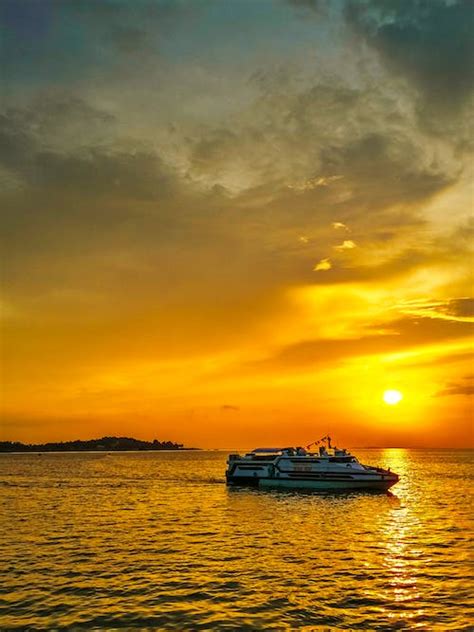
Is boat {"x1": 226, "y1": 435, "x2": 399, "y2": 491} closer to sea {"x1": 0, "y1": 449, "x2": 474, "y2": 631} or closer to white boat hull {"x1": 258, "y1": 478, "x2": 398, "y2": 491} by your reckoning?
white boat hull {"x1": 258, "y1": 478, "x2": 398, "y2": 491}

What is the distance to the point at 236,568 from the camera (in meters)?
35.6

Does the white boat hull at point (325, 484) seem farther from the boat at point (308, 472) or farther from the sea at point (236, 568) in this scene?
the sea at point (236, 568)

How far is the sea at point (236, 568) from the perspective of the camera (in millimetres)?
25594

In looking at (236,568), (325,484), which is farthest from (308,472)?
(236,568)

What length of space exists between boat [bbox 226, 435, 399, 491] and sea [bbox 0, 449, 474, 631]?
17.4 m

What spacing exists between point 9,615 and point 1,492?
7799 cm

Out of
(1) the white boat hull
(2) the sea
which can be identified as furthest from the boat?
(2) the sea

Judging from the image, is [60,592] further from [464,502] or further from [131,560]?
[464,502]

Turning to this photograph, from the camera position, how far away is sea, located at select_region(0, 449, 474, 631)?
84.0 ft

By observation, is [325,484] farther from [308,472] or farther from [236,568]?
[236,568]

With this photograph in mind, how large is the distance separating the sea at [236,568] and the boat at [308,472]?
1735 centimetres

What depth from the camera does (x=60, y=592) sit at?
97.6ft

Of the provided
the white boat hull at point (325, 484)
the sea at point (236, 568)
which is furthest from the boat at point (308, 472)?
the sea at point (236, 568)

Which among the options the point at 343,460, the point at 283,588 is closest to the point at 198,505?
the point at 343,460
